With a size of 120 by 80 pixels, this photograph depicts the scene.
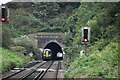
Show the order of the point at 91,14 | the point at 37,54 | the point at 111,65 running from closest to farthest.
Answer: the point at 111,65 < the point at 91,14 < the point at 37,54

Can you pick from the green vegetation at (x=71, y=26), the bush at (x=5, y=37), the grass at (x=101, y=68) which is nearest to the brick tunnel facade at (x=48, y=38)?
the green vegetation at (x=71, y=26)

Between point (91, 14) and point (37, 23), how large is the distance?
3770cm

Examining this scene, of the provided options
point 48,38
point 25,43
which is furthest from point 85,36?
point 48,38

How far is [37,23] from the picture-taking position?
258 ft

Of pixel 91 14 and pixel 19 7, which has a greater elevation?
pixel 19 7

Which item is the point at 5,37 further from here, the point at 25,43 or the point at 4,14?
the point at 4,14

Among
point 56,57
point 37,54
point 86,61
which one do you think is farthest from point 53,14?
point 86,61

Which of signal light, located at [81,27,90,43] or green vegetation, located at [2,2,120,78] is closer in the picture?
signal light, located at [81,27,90,43]

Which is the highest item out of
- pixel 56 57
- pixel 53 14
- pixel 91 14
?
pixel 53 14

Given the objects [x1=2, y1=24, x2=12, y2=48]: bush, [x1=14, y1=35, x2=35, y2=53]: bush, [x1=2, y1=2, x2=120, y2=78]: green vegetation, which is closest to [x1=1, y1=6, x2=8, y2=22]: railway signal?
[x1=2, y1=2, x2=120, y2=78]: green vegetation

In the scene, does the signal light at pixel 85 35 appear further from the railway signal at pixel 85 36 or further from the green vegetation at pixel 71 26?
the green vegetation at pixel 71 26

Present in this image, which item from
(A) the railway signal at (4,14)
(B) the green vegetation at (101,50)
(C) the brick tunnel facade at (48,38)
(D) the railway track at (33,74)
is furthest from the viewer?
(C) the brick tunnel facade at (48,38)

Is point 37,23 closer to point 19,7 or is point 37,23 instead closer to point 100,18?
point 19,7

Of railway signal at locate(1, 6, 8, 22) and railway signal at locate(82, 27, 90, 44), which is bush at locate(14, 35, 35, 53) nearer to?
railway signal at locate(82, 27, 90, 44)
